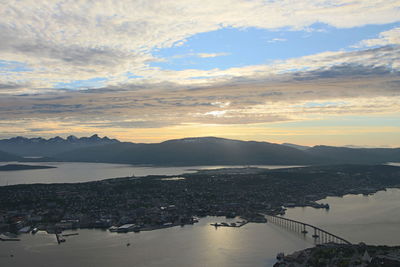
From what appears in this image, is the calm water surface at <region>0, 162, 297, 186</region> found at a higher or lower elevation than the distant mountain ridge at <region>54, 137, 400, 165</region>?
lower

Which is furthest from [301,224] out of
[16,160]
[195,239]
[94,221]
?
[16,160]

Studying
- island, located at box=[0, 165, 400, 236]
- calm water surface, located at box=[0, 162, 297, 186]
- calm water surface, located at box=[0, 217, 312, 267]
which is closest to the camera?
calm water surface, located at box=[0, 217, 312, 267]

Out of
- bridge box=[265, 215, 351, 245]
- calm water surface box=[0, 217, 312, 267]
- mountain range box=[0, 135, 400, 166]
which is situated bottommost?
calm water surface box=[0, 217, 312, 267]

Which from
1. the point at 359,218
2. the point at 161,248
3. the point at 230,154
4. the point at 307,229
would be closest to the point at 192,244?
the point at 161,248

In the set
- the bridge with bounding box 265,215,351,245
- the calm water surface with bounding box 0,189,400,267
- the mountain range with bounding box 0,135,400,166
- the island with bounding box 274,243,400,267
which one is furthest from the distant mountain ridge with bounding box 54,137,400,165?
the island with bounding box 274,243,400,267

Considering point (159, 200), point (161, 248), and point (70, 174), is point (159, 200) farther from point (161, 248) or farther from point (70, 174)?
point (70, 174)

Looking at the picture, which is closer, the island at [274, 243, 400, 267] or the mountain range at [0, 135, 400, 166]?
the island at [274, 243, 400, 267]

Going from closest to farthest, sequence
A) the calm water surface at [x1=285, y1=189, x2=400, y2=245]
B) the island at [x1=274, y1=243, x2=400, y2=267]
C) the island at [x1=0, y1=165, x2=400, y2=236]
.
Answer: the island at [x1=274, y1=243, x2=400, y2=267] → the calm water surface at [x1=285, y1=189, x2=400, y2=245] → the island at [x1=0, y1=165, x2=400, y2=236]

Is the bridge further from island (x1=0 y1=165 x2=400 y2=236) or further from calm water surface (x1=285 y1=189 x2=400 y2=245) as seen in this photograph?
island (x1=0 y1=165 x2=400 y2=236)

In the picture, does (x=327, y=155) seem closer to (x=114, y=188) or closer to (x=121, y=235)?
(x=114, y=188)
